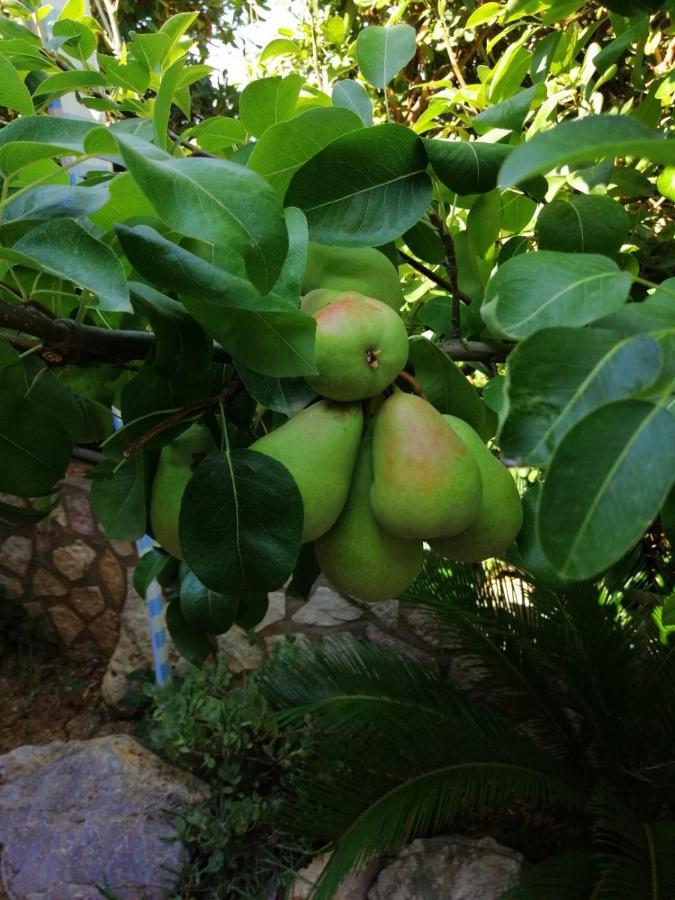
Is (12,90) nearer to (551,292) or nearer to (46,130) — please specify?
(46,130)

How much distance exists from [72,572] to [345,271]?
3078mm

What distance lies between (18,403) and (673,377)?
15.2 inches

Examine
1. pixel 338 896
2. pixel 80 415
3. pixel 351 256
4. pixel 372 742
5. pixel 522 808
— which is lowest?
pixel 522 808

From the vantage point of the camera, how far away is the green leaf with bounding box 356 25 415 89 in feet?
2.01

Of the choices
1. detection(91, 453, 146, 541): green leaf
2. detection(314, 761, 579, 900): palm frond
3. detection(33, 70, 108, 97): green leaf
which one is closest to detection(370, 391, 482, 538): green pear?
detection(91, 453, 146, 541): green leaf

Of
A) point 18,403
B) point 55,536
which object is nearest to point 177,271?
point 18,403

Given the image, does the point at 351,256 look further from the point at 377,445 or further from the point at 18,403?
the point at 18,403

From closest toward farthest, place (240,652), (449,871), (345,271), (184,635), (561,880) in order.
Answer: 1. (345,271)
2. (184,635)
3. (561,880)
4. (449,871)
5. (240,652)

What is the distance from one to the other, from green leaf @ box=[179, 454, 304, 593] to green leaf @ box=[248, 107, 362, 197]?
17 centimetres

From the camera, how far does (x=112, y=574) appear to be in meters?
3.21

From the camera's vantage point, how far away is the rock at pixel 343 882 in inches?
80.1

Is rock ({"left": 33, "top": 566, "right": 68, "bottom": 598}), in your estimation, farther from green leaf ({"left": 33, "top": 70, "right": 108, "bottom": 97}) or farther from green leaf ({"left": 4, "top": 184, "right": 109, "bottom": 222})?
green leaf ({"left": 4, "top": 184, "right": 109, "bottom": 222})

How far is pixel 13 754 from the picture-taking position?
2514 mm

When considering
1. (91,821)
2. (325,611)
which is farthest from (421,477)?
(325,611)
